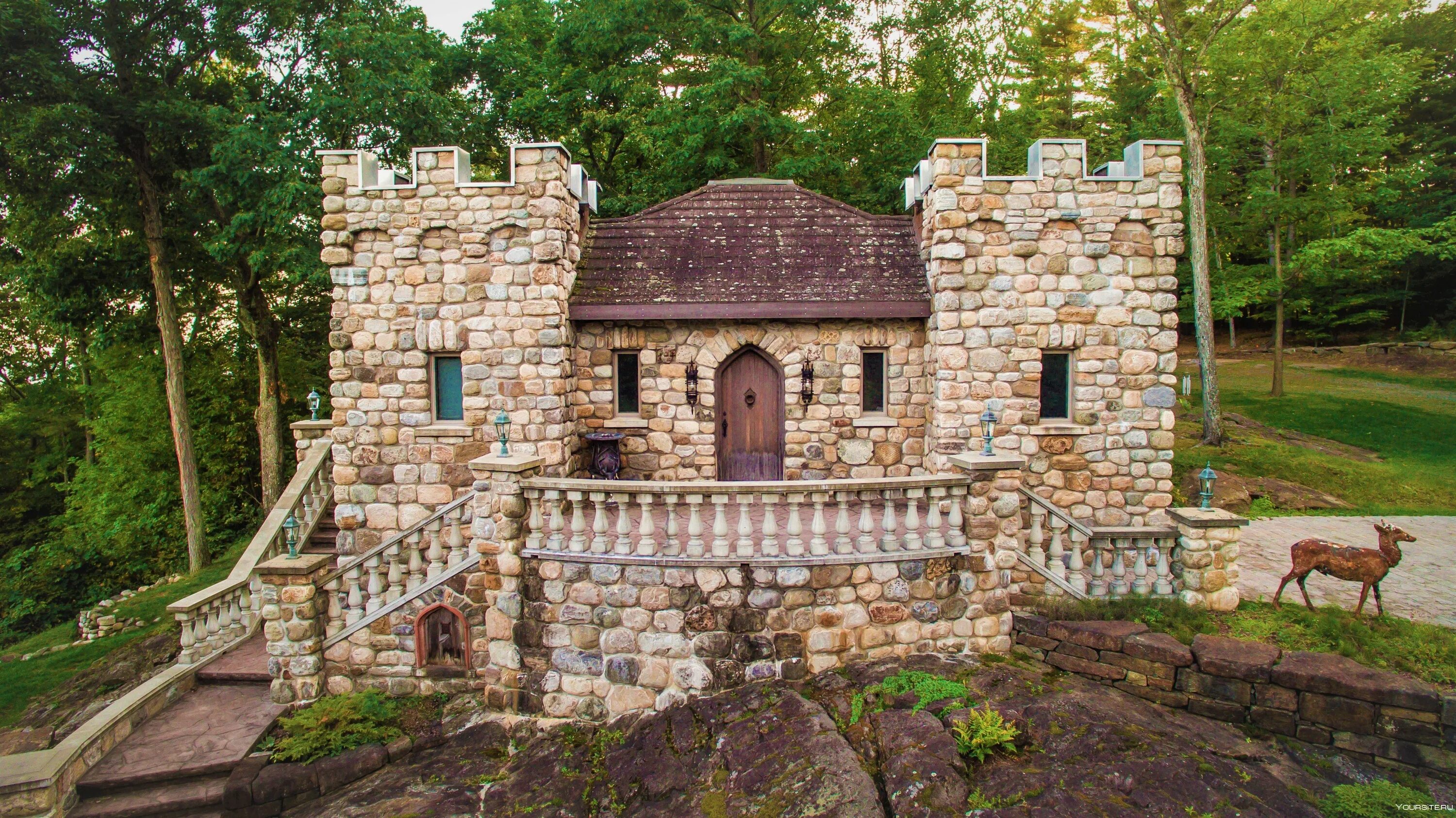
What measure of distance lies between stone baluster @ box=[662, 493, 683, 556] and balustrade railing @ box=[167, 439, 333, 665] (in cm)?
439

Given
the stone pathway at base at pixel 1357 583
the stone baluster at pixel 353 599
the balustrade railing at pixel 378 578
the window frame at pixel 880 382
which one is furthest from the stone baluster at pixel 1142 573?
the stone baluster at pixel 353 599

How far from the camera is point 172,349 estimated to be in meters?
12.8

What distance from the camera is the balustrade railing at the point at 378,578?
6.96 m

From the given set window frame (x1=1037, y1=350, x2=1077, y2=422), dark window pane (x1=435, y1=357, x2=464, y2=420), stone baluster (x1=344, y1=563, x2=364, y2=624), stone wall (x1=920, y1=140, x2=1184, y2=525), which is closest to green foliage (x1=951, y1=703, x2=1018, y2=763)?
stone wall (x1=920, y1=140, x2=1184, y2=525)

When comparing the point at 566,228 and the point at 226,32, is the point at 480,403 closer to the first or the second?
the point at 566,228

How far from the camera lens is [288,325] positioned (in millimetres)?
15617

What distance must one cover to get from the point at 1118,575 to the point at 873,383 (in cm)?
377

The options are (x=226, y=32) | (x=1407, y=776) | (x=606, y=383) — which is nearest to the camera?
(x=1407, y=776)

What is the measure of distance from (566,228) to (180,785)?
275 inches

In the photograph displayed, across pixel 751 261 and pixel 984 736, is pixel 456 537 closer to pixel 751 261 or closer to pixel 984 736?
pixel 751 261

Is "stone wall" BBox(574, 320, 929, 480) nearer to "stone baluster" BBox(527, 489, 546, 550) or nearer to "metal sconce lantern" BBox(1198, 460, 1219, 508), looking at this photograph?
"stone baluster" BBox(527, 489, 546, 550)

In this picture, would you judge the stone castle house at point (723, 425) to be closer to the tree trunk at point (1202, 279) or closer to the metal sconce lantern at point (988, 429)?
the metal sconce lantern at point (988, 429)

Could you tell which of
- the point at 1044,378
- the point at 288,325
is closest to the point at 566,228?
the point at 1044,378

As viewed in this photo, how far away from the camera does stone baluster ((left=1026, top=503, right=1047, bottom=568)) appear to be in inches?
254
